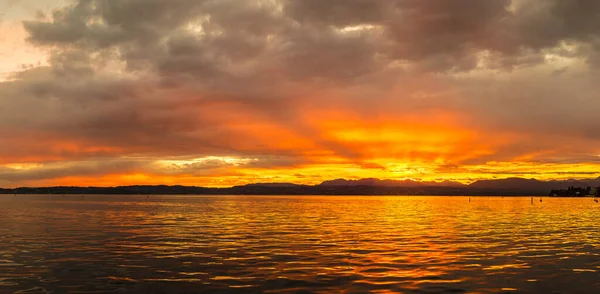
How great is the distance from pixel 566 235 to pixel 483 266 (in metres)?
32.3

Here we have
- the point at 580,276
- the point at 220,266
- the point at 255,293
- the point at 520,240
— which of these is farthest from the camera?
the point at 520,240

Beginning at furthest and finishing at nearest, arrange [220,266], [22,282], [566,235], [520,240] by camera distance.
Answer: [566,235]
[520,240]
[220,266]
[22,282]

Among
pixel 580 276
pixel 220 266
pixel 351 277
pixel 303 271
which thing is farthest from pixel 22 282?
pixel 580 276

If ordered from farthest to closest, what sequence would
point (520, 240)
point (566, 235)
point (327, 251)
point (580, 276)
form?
point (566, 235) → point (520, 240) → point (327, 251) → point (580, 276)

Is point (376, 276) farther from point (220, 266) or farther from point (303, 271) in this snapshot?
point (220, 266)

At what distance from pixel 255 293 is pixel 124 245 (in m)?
27.5

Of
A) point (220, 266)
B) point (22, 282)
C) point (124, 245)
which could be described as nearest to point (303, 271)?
point (220, 266)

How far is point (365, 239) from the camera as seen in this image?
57531mm

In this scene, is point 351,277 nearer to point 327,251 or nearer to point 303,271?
point 303,271

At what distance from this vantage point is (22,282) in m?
31.0

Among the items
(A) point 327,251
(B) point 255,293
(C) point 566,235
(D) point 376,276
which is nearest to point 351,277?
(D) point 376,276

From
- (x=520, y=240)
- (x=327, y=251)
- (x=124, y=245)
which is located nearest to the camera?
(x=327, y=251)

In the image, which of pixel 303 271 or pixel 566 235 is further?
pixel 566 235

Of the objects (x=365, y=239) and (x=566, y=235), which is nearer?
(x=365, y=239)
